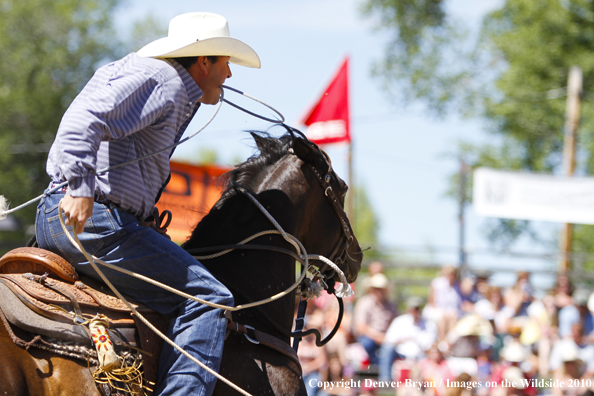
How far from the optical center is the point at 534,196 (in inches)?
496

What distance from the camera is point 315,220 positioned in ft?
12.0

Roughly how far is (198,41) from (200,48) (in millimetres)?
34

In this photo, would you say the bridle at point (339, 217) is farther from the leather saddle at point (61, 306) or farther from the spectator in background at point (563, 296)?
the spectator in background at point (563, 296)

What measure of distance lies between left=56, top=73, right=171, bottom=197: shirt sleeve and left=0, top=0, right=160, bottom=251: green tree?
75.1ft

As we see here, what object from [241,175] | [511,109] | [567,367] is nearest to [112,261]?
[241,175]

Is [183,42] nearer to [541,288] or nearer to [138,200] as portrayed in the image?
[138,200]

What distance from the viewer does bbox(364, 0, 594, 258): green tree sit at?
80.4ft

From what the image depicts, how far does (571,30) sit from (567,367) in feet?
64.7

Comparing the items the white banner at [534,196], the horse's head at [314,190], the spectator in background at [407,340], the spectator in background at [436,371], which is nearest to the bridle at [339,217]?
the horse's head at [314,190]

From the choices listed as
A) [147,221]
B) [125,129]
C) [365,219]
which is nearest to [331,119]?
[147,221]

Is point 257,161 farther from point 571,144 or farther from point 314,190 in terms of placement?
point 571,144

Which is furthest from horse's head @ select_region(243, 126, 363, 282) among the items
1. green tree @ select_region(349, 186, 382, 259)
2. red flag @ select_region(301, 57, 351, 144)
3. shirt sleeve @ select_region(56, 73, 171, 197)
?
green tree @ select_region(349, 186, 382, 259)

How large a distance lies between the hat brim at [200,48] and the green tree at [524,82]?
70.6 ft

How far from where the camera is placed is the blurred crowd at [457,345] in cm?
789
